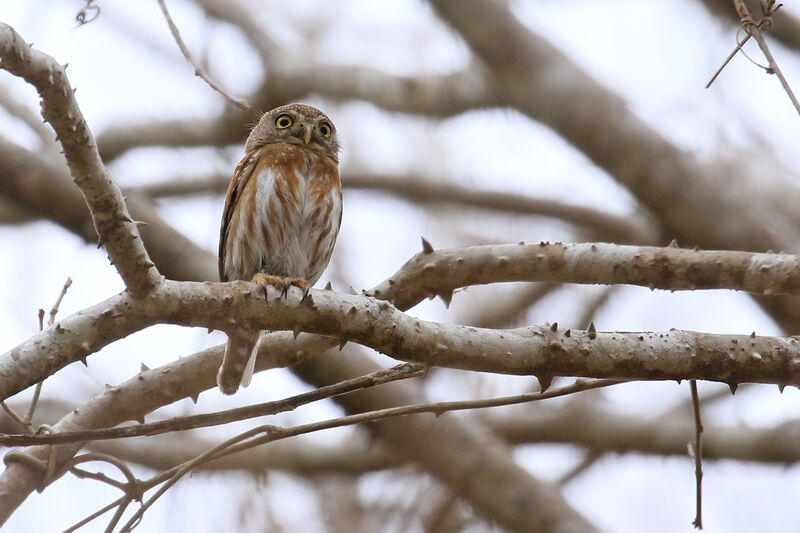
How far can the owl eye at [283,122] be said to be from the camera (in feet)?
22.3

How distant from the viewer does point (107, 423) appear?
4582mm

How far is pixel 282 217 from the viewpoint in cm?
595

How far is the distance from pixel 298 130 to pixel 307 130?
95 millimetres

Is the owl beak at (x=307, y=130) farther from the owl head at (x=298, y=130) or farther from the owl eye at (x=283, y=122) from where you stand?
the owl eye at (x=283, y=122)

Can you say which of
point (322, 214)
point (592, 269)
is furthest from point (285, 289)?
point (322, 214)

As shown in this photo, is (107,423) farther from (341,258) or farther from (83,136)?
(341,258)

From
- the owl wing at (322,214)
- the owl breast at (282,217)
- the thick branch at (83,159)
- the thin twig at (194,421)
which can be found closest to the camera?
the thick branch at (83,159)

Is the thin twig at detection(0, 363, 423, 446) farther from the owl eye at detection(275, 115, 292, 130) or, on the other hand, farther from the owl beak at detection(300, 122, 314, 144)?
the owl eye at detection(275, 115, 292, 130)

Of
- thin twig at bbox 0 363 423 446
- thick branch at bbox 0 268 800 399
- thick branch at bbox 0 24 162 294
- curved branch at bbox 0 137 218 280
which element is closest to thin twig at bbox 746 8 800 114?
thick branch at bbox 0 268 800 399

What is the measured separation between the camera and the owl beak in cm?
660

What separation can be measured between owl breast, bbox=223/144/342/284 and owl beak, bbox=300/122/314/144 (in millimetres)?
312

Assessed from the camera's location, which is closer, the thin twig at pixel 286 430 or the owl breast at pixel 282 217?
the thin twig at pixel 286 430

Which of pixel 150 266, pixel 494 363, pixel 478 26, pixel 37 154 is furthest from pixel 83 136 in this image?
pixel 478 26

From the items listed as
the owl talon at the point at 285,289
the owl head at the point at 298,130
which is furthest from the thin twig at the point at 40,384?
the owl head at the point at 298,130
